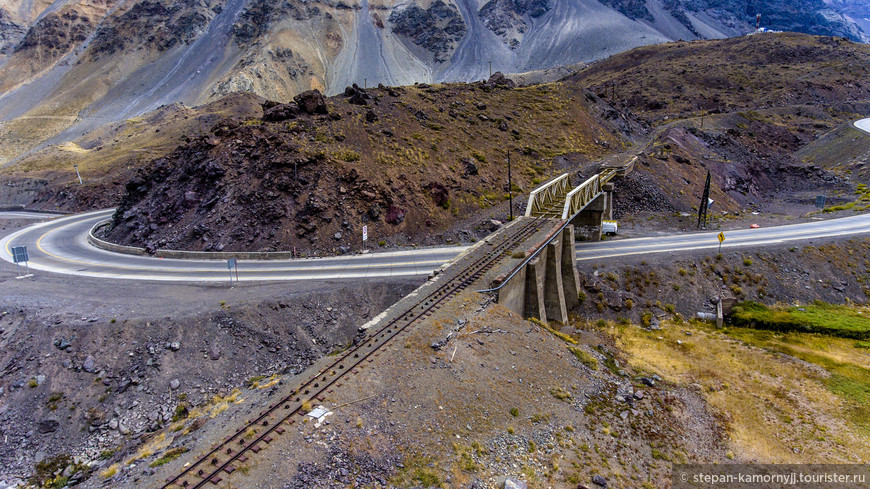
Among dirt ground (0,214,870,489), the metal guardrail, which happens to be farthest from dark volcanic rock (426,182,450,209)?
dirt ground (0,214,870,489)

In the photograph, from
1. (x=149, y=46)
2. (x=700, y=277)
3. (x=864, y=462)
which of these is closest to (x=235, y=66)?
(x=149, y=46)

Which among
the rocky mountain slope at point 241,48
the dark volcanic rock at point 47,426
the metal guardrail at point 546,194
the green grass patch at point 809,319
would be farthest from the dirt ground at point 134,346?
the rocky mountain slope at point 241,48

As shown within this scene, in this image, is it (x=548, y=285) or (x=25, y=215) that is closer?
(x=548, y=285)

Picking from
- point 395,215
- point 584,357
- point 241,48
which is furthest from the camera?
point 241,48

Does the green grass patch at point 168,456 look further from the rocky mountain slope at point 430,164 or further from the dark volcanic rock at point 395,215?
the dark volcanic rock at point 395,215

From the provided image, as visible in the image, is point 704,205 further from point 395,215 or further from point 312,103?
point 312,103

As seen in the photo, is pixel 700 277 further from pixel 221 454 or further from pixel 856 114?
pixel 856 114

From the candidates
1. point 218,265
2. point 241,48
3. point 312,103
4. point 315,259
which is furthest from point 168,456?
point 241,48
